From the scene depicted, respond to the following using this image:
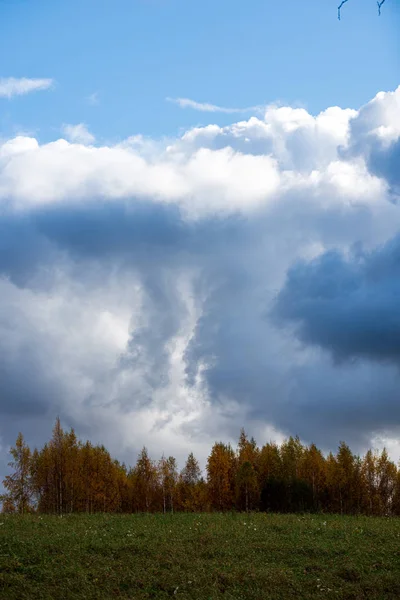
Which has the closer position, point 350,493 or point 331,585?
point 331,585

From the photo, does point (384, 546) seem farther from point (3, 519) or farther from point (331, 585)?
point (3, 519)

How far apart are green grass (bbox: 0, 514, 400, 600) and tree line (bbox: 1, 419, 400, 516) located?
18728mm

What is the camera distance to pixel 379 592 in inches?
711

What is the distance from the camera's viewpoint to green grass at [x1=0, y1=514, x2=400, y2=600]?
17.5 meters

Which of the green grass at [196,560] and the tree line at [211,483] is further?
the tree line at [211,483]

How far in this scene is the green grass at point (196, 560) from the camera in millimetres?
17516

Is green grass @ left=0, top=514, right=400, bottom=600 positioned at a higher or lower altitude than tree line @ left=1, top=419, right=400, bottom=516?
lower

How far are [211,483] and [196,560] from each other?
109 feet

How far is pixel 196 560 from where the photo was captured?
19.9m

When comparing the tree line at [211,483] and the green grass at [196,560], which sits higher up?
the tree line at [211,483]

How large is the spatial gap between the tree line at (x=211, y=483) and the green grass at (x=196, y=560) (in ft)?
61.4

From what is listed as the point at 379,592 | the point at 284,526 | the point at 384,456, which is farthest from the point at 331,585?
the point at 384,456

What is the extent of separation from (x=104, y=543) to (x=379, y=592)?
9.51m

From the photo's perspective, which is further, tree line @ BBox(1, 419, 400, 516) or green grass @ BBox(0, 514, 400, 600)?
tree line @ BBox(1, 419, 400, 516)
